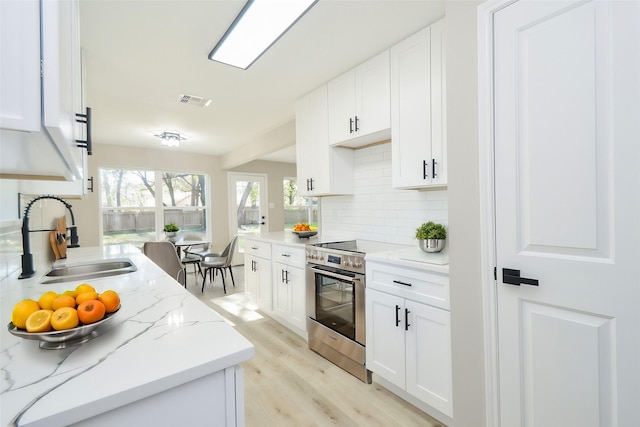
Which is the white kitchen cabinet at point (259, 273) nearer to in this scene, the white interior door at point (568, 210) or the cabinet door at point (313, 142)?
the cabinet door at point (313, 142)

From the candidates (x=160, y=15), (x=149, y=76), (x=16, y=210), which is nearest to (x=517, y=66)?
(x=160, y=15)

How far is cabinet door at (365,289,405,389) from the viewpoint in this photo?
181 cm

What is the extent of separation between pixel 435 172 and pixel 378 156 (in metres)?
0.82

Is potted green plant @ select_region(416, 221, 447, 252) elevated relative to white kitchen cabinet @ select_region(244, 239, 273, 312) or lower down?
elevated

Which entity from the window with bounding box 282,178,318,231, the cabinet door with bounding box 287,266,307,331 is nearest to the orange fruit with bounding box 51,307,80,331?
the cabinet door with bounding box 287,266,307,331

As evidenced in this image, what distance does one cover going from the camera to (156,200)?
5.48 meters

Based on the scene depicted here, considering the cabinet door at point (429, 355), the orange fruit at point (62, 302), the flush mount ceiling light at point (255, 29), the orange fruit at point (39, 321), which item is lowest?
the cabinet door at point (429, 355)

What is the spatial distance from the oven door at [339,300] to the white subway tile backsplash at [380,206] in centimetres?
61

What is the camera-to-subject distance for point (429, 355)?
166cm

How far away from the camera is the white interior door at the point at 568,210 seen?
3.23 feet

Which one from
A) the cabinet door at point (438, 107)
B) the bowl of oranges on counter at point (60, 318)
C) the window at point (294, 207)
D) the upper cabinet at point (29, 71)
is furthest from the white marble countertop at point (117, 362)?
the window at point (294, 207)

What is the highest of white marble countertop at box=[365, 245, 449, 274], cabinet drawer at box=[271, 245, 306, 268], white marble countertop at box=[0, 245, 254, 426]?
white marble countertop at box=[365, 245, 449, 274]

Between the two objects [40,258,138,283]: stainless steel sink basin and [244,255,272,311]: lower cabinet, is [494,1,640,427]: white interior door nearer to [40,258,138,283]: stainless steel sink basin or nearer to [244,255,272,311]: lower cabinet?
[40,258,138,283]: stainless steel sink basin

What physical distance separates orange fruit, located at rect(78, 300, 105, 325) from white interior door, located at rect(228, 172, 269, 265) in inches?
218
